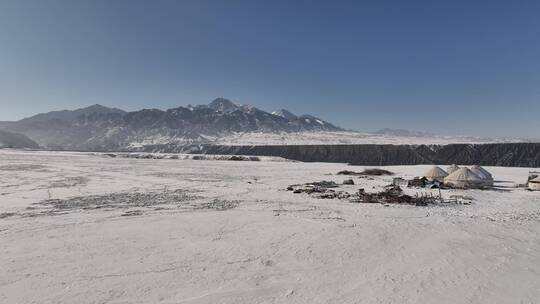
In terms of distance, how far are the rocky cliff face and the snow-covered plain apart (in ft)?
161

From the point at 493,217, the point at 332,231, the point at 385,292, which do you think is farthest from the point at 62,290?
the point at 493,217

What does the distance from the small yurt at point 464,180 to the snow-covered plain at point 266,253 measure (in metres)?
8.78

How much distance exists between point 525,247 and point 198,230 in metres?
10.8

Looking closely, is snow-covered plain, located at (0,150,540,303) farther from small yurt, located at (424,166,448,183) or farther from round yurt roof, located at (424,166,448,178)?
round yurt roof, located at (424,166,448,178)

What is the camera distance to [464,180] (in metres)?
28.1

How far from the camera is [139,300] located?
7.48 meters

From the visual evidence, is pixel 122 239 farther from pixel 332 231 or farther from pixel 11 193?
pixel 11 193

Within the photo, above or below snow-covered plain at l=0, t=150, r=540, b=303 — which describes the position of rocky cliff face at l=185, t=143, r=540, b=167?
above

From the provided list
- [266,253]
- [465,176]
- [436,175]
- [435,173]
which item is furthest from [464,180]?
[266,253]

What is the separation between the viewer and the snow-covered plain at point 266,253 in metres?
7.99

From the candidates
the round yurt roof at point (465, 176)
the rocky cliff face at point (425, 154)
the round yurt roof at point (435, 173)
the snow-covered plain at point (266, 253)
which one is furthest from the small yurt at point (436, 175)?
the rocky cliff face at point (425, 154)

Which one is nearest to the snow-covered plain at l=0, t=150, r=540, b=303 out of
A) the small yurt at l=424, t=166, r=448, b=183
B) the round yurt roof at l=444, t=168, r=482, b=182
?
the round yurt roof at l=444, t=168, r=482, b=182

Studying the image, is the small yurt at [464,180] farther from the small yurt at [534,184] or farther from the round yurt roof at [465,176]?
the small yurt at [534,184]

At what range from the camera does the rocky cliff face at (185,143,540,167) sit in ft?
197
